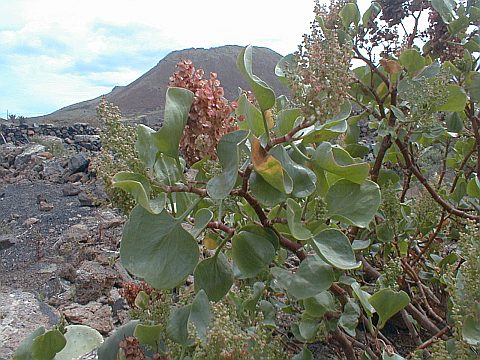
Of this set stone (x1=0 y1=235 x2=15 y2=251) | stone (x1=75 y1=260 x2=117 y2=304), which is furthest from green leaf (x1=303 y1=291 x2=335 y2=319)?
stone (x1=0 y1=235 x2=15 y2=251)

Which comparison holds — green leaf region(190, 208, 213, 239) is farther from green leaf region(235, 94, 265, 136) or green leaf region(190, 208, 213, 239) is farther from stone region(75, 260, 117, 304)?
stone region(75, 260, 117, 304)

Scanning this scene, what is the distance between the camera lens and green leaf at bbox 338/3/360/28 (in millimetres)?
1421

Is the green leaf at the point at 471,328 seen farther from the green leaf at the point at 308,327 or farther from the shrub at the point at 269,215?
the green leaf at the point at 308,327

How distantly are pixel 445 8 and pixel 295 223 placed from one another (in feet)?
3.32

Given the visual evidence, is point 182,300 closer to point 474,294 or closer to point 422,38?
point 474,294

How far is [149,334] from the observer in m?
0.78

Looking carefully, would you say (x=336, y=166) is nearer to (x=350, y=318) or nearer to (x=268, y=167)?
(x=268, y=167)

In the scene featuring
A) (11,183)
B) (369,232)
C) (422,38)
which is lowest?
(11,183)

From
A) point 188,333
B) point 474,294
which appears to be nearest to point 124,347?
point 188,333

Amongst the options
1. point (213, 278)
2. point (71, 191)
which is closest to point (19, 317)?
point (213, 278)

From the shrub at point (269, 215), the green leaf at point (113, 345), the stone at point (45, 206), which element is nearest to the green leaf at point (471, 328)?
the shrub at point (269, 215)

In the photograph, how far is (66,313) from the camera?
2.61 meters

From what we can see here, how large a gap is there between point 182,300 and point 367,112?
81 cm

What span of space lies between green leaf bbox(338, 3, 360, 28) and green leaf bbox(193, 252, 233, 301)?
2.76 feet
